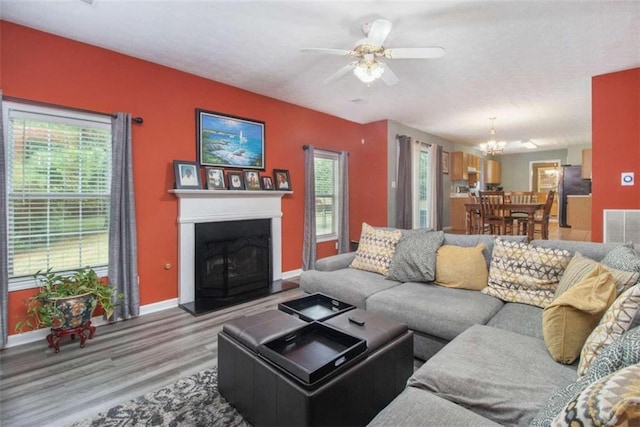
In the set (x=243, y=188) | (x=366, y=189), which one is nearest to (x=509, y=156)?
(x=366, y=189)

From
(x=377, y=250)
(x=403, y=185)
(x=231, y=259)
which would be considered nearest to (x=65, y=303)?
(x=231, y=259)

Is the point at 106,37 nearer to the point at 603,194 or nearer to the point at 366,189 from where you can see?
the point at 366,189

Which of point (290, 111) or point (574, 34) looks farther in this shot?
point (290, 111)

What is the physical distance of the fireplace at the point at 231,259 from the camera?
361 cm

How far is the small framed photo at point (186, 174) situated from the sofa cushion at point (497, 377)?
3.01 m

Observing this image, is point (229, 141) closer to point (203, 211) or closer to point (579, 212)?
point (203, 211)

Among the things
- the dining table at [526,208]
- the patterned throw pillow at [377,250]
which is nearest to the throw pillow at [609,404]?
the patterned throw pillow at [377,250]

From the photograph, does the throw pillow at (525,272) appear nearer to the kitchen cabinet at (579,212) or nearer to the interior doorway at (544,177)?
the kitchen cabinet at (579,212)

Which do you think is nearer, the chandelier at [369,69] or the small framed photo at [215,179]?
the chandelier at [369,69]

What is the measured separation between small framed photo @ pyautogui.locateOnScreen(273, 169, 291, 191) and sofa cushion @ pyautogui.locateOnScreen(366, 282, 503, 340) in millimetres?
2412

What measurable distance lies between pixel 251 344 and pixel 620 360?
57.0 inches

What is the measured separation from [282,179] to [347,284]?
2.22 meters

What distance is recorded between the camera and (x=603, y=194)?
3555mm

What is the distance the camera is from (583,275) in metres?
1.68
